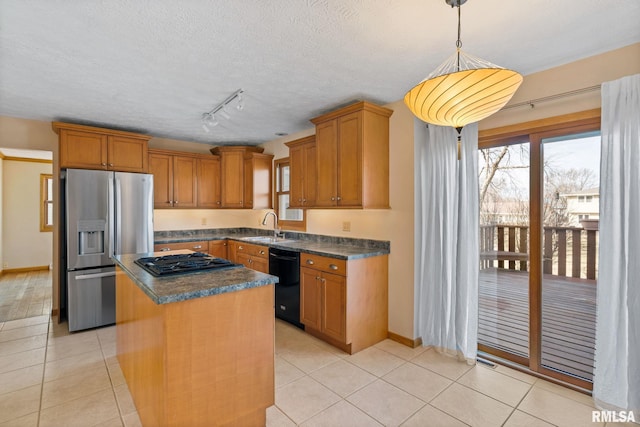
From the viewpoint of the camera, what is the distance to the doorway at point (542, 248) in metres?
2.48

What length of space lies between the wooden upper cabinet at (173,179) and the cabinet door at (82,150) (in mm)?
742

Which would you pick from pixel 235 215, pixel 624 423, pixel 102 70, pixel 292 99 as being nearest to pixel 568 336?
pixel 624 423

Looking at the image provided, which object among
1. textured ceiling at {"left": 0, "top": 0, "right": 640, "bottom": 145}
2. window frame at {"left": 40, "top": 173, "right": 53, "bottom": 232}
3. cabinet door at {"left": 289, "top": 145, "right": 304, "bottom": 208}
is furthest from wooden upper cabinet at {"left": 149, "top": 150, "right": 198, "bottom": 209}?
window frame at {"left": 40, "top": 173, "right": 53, "bottom": 232}

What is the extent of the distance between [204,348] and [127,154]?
11.0ft

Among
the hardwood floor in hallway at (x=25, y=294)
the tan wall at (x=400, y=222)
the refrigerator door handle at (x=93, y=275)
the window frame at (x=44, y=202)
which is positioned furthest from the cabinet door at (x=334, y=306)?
the window frame at (x=44, y=202)

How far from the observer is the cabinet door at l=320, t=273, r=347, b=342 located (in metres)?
3.04

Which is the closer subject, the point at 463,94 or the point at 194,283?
the point at 463,94

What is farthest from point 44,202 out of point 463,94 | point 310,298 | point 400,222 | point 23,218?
point 463,94

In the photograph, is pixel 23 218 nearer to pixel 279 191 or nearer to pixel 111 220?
pixel 111 220

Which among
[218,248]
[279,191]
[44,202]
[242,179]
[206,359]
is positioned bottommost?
[206,359]

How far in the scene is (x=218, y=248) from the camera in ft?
16.2

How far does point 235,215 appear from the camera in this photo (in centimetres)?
578

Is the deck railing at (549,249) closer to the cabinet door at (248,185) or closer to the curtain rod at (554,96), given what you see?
the curtain rod at (554,96)

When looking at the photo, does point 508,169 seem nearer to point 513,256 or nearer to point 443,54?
point 513,256
